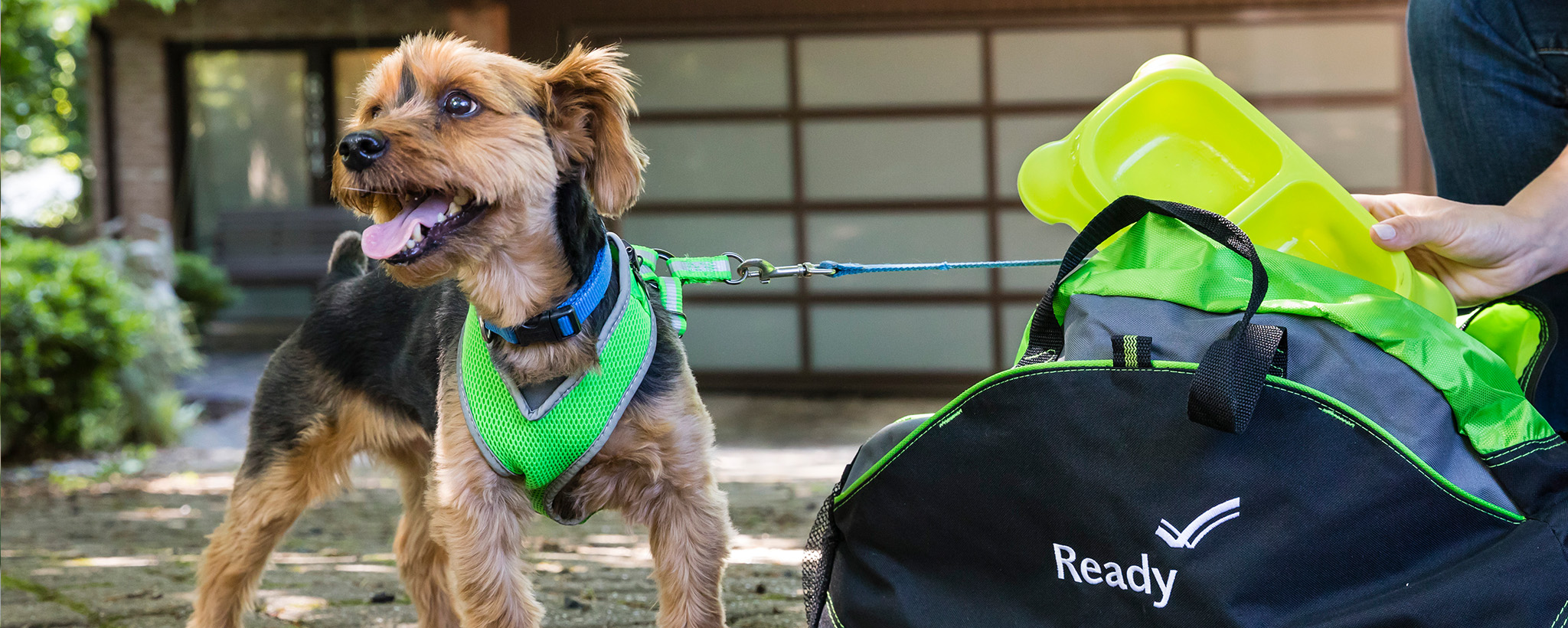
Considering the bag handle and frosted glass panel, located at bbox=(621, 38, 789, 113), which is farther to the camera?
frosted glass panel, located at bbox=(621, 38, 789, 113)

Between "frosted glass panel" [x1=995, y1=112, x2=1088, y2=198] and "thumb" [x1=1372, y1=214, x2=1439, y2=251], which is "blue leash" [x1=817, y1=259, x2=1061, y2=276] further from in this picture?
"frosted glass panel" [x1=995, y1=112, x2=1088, y2=198]

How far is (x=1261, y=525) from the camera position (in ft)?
5.82

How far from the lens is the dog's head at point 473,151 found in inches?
88.2

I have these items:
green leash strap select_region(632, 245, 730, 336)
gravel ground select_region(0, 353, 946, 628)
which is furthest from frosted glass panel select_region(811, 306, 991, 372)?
green leash strap select_region(632, 245, 730, 336)

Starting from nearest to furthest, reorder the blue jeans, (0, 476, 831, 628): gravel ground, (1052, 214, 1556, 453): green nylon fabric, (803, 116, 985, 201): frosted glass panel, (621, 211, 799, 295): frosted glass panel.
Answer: (1052, 214, 1556, 453): green nylon fabric → the blue jeans → (0, 476, 831, 628): gravel ground → (803, 116, 985, 201): frosted glass panel → (621, 211, 799, 295): frosted glass panel

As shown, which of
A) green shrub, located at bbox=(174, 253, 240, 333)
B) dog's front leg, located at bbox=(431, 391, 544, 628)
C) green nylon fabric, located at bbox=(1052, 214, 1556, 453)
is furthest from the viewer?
green shrub, located at bbox=(174, 253, 240, 333)

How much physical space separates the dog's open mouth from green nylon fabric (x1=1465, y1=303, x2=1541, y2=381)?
2.06 metres

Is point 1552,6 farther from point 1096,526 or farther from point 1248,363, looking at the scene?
point 1096,526

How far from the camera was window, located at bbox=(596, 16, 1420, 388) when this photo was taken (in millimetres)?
10211

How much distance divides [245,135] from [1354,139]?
13768mm

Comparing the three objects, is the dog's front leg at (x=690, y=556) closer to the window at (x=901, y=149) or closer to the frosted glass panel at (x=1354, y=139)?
the window at (x=901, y=149)

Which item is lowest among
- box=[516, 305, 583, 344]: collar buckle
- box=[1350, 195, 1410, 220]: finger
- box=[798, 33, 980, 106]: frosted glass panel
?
box=[516, 305, 583, 344]: collar buckle

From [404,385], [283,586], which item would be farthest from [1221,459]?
[283,586]

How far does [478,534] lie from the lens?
2389 millimetres
